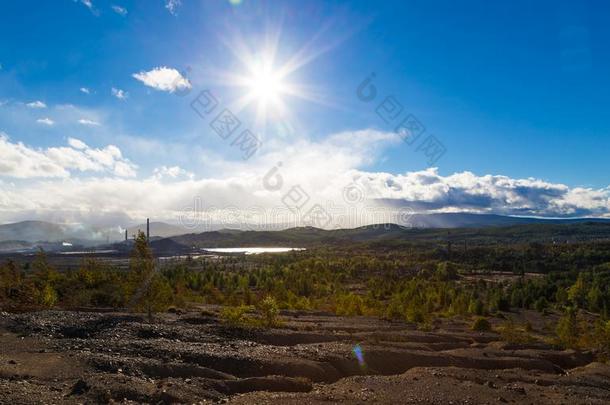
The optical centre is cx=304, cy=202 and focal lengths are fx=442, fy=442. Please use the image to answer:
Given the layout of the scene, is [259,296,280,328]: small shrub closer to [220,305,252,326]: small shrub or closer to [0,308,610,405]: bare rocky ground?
[220,305,252,326]: small shrub

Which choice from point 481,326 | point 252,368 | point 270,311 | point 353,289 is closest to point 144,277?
point 270,311

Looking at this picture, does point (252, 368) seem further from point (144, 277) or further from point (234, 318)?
point (144, 277)

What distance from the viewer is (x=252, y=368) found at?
23.0 m

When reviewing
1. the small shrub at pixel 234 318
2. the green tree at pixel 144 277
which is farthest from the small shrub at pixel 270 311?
the green tree at pixel 144 277

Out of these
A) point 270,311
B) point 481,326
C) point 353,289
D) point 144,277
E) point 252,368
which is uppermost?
point 144,277

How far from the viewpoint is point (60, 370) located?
60.0ft

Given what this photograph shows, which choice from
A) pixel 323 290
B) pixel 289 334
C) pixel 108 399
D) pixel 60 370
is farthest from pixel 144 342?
pixel 323 290

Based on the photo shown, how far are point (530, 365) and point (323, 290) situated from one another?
64.3 m

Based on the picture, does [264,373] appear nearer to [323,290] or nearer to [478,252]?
[323,290]

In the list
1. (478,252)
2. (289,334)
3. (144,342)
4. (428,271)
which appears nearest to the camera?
(144,342)

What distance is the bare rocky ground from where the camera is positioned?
17.4 m

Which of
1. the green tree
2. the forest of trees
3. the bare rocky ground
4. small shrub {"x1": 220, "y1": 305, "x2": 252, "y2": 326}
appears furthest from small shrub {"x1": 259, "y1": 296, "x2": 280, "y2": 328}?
the green tree

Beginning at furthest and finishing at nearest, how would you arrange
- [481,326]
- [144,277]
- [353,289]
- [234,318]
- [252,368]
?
1. [353,289]
2. [481,326]
3. [144,277]
4. [234,318]
5. [252,368]

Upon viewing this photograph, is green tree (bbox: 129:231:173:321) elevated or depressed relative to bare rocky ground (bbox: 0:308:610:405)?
elevated
